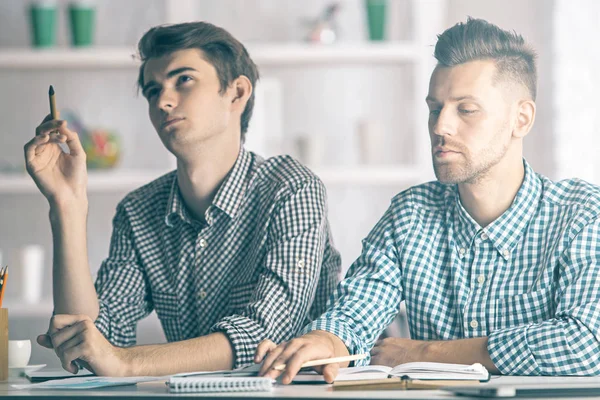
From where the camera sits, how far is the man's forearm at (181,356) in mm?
1415

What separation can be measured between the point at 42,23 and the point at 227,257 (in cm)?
164

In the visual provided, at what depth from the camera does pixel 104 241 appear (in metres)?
3.29

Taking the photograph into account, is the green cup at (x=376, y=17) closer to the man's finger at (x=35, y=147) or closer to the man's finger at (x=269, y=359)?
Result: the man's finger at (x=35, y=147)

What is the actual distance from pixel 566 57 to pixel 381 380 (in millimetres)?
2220

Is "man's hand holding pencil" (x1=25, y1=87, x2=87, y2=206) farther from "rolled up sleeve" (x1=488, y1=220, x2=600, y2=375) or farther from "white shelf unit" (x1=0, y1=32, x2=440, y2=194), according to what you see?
"white shelf unit" (x1=0, y1=32, x2=440, y2=194)

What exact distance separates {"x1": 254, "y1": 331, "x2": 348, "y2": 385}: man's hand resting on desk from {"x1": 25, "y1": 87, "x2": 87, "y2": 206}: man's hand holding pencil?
690 millimetres

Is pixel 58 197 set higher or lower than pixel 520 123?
lower

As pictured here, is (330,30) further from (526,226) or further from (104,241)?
(526,226)

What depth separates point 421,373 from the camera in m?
1.24

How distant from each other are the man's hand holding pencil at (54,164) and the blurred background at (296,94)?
4.05ft

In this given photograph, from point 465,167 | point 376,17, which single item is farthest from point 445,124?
point 376,17

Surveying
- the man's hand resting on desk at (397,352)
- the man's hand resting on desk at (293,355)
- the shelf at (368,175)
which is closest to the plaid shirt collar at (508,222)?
the man's hand resting on desk at (397,352)

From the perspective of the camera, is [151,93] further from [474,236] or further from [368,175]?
[368,175]

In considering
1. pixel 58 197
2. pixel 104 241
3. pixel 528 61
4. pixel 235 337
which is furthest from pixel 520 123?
pixel 104 241
